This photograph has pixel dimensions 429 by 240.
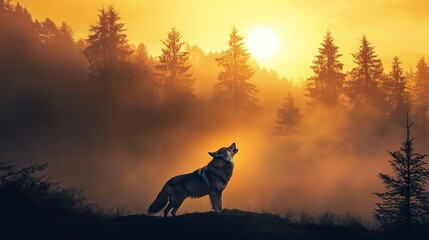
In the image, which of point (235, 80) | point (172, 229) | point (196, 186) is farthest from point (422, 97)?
point (172, 229)

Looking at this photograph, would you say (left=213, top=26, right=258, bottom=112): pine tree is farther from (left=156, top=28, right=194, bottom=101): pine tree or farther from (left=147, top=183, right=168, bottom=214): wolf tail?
(left=147, top=183, right=168, bottom=214): wolf tail

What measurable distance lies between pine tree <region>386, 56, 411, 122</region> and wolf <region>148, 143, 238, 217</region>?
199ft

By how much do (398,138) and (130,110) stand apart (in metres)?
35.0

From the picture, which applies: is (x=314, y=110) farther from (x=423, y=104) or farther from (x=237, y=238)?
(x=237, y=238)

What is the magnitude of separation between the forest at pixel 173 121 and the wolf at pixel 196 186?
1061 inches

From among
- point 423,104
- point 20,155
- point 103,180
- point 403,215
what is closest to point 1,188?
point 403,215

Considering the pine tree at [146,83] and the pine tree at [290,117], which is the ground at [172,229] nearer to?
the pine tree at [290,117]

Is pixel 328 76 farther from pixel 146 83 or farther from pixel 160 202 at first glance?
pixel 160 202

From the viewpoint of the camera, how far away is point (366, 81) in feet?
222

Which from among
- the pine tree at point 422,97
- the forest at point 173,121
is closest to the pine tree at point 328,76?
the forest at point 173,121

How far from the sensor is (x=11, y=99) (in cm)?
5825

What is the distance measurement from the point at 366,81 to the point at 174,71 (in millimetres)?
24860

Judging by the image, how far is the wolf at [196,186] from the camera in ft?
42.3

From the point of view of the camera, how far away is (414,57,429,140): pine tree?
233 feet
